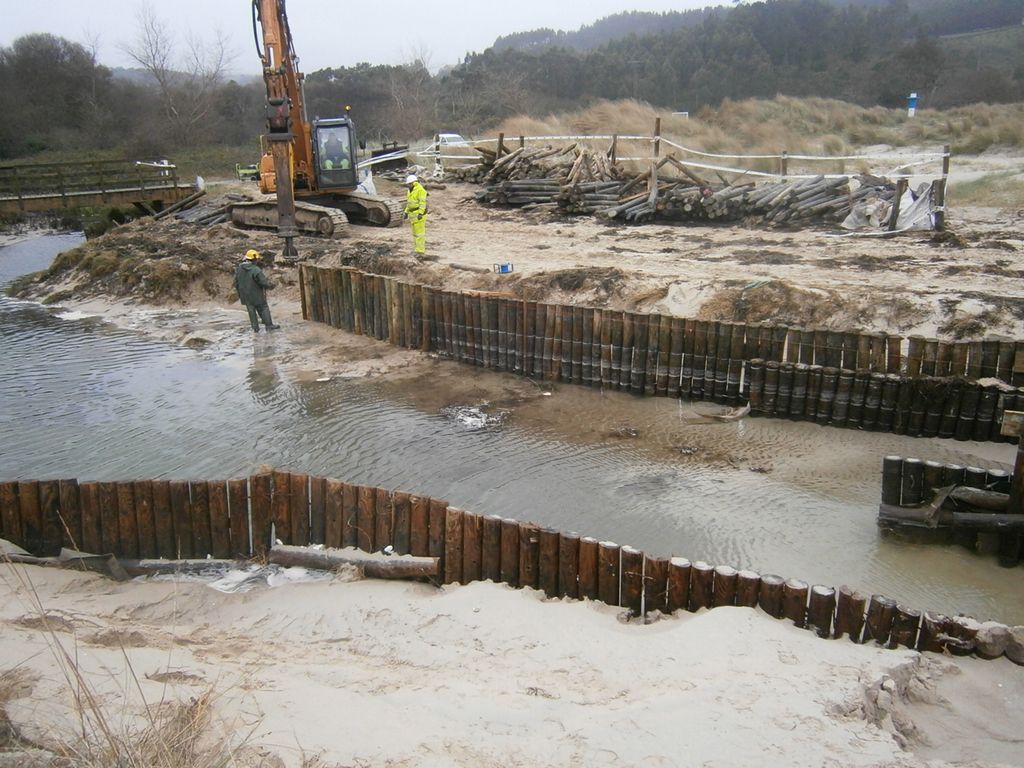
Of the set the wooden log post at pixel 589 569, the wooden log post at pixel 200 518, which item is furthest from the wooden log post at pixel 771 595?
the wooden log post at pixel 200 518

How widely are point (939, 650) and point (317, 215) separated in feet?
59.2

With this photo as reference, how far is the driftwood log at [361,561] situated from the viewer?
635cm

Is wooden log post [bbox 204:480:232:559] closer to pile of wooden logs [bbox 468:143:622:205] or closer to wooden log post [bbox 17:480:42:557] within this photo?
wooden log post [bbox 17:480:42:557]

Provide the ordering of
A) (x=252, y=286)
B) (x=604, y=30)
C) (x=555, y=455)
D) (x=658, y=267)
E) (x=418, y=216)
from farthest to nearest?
(x=604, y=30) < (x=418, y=216) < (x=658, y=267) < (x=252, y=286) < (x=555, y=455)

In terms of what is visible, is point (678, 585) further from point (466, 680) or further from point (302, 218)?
point (302, 218)

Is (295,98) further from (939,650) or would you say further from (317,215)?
(939,650)

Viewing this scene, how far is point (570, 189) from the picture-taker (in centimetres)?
2127

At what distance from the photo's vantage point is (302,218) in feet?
67.9

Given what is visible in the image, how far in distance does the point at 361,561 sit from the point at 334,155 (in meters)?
16.3

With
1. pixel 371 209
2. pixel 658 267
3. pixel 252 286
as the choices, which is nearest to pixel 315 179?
pixel 371 209

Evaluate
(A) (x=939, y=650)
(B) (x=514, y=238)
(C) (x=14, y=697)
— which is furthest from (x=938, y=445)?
(B) (x=514, y=238)

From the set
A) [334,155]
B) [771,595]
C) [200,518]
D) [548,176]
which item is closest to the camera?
[771,595]

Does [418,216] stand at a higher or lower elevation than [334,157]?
lower

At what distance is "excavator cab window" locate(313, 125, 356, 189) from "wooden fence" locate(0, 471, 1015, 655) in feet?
49.5
